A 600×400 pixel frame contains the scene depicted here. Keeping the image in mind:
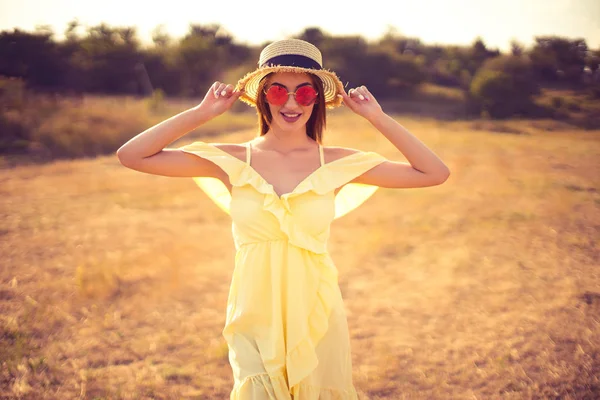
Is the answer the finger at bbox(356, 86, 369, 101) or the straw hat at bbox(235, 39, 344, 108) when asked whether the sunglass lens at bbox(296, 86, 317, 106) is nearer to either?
the straw hat at bbox(235, 39, 344, 108)

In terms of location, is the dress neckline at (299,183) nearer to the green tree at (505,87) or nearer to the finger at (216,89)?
the finger at (216,89)

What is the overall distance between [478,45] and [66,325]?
19.4 meters

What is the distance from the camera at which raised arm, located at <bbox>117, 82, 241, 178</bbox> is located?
210 cm

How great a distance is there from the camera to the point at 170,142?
2.07 metres

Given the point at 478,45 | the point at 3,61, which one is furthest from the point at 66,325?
the point at 478,45

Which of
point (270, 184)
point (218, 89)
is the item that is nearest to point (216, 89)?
point (218, 89)

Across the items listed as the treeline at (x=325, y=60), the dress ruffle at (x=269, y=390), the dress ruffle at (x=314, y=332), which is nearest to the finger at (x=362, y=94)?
the dress ruffle at (x=314, y=332)

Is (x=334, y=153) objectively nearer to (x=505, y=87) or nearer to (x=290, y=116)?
(x=290, y=116)

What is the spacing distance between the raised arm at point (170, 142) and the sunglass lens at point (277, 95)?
0.19 meters

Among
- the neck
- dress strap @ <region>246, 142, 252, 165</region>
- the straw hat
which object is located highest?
the straw hat

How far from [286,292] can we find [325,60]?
20708 millimetres

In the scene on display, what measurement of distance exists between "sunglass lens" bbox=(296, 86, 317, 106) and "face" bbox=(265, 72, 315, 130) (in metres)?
0.03

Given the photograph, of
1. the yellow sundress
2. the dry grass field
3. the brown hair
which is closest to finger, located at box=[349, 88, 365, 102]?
the brown hair

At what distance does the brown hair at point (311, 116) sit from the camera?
228cm
